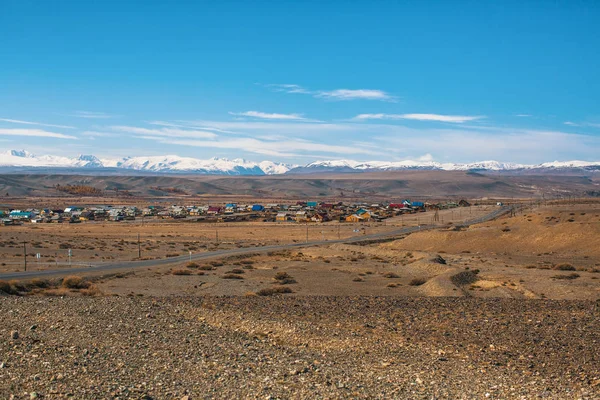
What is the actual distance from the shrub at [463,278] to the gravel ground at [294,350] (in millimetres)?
11888

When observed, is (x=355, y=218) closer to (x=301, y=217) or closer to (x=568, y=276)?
(x=301, y=217)

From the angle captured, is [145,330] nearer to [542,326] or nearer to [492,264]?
[542,326]

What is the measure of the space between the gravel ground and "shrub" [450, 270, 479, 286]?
11888mm

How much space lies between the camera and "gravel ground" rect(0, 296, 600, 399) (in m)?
11.9

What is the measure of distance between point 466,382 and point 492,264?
38.6 m

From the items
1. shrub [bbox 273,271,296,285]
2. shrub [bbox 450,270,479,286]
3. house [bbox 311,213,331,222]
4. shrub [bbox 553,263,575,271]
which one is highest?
shrub [bbox 450,270,479,286]

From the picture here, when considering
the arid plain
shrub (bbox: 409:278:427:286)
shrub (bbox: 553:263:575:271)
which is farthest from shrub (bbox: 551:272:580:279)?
shrub (bbox: 409:278:427:286)

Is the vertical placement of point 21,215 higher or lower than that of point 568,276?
lower

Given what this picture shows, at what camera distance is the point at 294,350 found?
49.8 ft

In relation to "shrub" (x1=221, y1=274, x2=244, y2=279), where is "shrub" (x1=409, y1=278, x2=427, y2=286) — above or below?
above

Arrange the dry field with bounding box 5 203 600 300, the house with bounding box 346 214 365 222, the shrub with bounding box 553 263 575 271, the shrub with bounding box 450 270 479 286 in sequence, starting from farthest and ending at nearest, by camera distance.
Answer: the house with bounding box 346 214 365 222, the shrub with bounding box 553 263 575 271, the shrub with bounding box 450 270 479 286, the dry field with bounding box 5 203 600 300

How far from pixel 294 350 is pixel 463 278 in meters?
22.6

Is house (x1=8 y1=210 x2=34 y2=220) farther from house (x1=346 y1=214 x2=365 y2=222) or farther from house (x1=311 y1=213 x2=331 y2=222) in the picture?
house (x1=346 y1=214 x2=365 y2=222)

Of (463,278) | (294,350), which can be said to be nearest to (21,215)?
(463,278)
